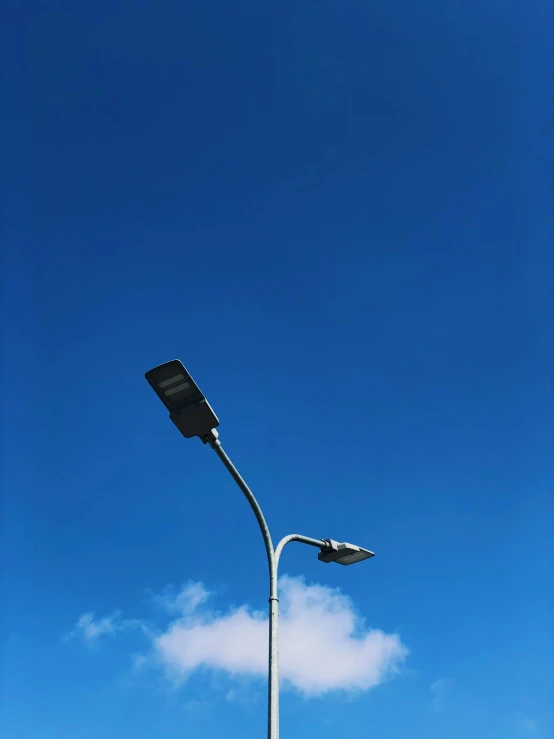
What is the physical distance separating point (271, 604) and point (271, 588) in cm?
19

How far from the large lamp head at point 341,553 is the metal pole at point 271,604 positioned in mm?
1235

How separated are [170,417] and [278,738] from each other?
364 centimetres

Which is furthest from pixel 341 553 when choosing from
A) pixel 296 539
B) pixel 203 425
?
pixel 203 425

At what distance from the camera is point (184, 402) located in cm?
758

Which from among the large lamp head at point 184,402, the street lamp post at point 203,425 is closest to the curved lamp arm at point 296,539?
the street lamp post at point 203,425

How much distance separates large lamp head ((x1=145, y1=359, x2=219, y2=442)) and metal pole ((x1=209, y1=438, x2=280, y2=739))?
26 centimetres

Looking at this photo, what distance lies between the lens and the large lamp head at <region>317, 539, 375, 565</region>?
8.74m

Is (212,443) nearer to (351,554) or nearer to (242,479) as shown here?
(242,479)

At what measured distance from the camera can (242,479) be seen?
779 centimetres

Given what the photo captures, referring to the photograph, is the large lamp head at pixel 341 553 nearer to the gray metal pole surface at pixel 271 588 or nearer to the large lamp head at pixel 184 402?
the gray metal pole surface at pixel 271 588

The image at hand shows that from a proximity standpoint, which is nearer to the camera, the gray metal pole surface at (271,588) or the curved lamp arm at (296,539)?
the gray metal pole surface at (271,588)

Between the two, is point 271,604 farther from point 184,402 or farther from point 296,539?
point 184,402

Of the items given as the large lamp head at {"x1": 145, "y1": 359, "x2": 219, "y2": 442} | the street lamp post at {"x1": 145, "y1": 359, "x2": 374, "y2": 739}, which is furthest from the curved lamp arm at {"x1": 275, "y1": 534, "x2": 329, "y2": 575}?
the large lamp head at {"x1": 145, "y1": 359, "x2": 219, "y2": 442}

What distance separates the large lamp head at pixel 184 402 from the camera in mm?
7293
